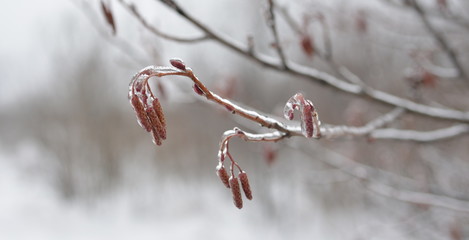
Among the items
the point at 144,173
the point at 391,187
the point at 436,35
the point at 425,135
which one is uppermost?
the point at 436,35

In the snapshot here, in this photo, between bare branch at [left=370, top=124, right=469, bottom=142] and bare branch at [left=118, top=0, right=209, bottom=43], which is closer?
bare branch at [left=118, top=0, right=209, bottom=43]

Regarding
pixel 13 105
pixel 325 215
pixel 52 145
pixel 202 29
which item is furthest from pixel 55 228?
pixel 202 29

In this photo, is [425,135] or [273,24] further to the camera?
[425,135]

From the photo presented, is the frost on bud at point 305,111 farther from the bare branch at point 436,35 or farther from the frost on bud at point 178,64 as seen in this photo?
the bare branch at point 436,35

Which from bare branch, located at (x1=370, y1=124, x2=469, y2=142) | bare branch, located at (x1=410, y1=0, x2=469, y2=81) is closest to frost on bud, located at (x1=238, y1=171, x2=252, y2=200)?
bare branch, located at (x1=370, y1=124, x2=469, y2=142)

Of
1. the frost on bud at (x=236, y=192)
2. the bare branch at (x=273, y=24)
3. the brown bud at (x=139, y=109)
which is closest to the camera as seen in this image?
the brown bud at (x=139, y=109)

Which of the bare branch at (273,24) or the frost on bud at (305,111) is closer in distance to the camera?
the frost on bud at (305,111)

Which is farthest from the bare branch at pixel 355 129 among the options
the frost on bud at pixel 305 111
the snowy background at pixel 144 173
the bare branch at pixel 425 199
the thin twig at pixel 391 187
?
the snowy background at pixel 144 173

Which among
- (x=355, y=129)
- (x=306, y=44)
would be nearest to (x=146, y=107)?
(x=355, y=129)

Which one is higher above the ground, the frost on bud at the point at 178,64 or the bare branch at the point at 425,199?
the frost on bud at the point at 178,64

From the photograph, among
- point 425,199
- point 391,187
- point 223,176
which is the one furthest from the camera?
point 391,187

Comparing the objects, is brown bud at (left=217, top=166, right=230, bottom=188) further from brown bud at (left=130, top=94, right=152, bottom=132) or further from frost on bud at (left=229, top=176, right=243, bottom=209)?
brown bud at (left=130, top=94, right=152, bottom=132)

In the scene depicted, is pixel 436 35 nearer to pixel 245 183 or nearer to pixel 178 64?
pixel 245 183
